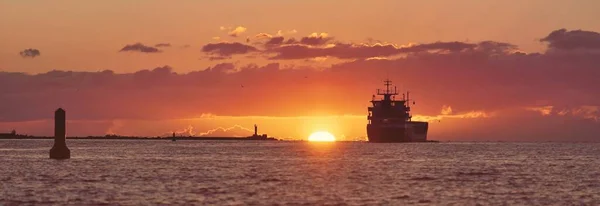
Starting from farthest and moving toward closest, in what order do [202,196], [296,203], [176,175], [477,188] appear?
[176,175] < [477,188] < [202,196] < [296,203]

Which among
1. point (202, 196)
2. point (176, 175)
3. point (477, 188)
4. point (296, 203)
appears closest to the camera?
point (296, 203)

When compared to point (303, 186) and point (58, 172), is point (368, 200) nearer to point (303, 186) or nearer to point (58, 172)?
point (303, 186)

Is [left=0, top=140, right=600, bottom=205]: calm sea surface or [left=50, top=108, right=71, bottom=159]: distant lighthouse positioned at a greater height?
[left=50, top=108, right=71, bottom=159]: distant lighthouse

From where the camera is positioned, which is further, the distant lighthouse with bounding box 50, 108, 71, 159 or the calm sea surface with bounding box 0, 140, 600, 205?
the distant lighthouse with bounding box 50, 108, 71, 159

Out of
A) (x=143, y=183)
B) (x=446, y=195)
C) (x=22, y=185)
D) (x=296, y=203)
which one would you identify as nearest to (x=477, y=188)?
(x=446, y=195)

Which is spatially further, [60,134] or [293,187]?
[60,134]

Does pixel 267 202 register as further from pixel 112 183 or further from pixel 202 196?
pixel 112 183

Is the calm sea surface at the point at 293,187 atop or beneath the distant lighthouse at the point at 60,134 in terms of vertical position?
beneath

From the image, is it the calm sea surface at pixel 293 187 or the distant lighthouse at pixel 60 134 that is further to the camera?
the distant lighthouse at pixel 60 134

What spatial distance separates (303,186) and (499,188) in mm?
15139

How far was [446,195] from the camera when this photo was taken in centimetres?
6800

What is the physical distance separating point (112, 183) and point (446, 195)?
27.5 metres

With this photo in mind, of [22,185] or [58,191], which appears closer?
[58,191]

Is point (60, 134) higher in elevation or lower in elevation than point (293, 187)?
higher
